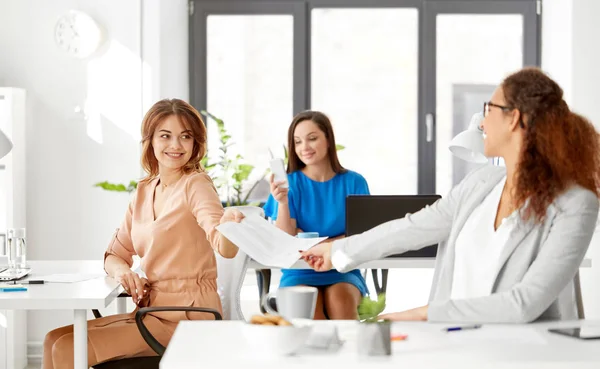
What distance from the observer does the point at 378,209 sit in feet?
11.9

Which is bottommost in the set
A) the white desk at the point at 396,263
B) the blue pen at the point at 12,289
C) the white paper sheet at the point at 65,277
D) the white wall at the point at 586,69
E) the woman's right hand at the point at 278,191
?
the white desk at the point at 396,263

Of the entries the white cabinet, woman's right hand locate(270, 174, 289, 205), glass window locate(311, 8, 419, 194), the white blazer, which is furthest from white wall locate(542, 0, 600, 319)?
the white cabinet

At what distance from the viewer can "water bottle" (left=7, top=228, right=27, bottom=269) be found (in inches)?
119

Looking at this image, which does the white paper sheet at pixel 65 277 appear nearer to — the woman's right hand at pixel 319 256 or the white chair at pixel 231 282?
the white chair at pixel 231 282

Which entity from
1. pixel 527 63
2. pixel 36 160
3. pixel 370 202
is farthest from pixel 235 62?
pixel 370 202

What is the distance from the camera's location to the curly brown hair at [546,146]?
2.12 metres

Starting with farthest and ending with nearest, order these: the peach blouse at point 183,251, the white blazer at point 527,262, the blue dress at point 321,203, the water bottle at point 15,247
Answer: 1. the blue dress at point 321,203
2. the water bottle at point 15,247
3. the peach blouse at point 183,251
4. the white blazer at point 527,262

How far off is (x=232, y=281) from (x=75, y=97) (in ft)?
7.89

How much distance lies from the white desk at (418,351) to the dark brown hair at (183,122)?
3.71ft

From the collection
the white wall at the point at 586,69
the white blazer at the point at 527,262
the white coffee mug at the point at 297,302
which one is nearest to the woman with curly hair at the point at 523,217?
the white blazer at the point at 527,262

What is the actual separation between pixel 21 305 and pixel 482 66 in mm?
3919

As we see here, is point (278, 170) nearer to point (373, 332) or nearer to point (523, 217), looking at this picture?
point (523, 217)

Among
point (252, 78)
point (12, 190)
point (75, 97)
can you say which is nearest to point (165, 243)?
point (12, 190)

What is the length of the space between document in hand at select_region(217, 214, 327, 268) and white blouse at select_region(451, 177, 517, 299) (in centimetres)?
46
